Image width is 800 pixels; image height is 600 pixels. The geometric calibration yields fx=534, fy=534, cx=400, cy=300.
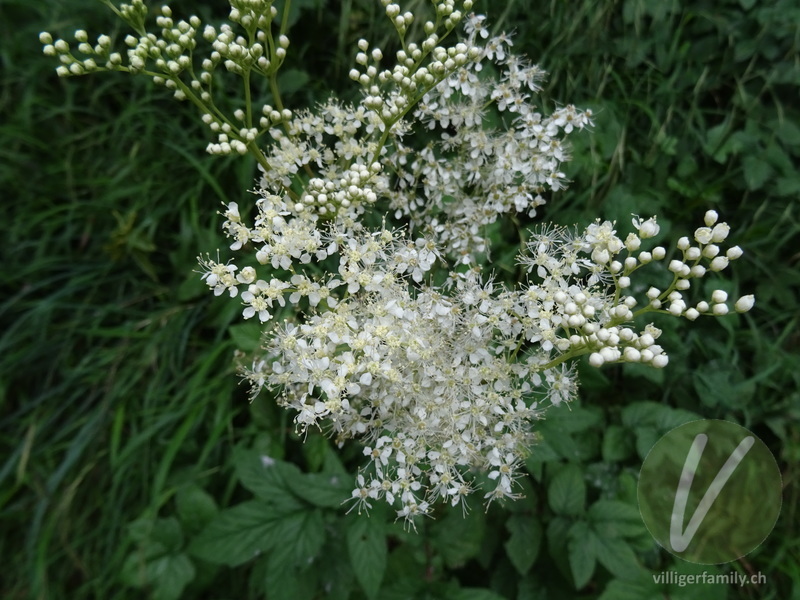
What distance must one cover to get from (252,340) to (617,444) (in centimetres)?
154

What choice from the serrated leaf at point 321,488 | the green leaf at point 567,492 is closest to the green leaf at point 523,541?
the green leaf at point 567,492

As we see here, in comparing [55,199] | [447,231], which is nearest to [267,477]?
[447,231]

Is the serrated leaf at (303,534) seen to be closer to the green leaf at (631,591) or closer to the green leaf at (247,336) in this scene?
the green leaf at (247,336)

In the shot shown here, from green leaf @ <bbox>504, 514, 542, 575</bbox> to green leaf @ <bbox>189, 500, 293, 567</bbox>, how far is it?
83 cm

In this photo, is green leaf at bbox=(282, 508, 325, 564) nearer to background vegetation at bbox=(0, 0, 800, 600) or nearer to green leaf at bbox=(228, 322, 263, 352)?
background vegetation at bbox=(0, 0, 800, 600)

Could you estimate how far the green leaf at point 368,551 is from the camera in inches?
68.1

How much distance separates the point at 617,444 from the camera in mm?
2213

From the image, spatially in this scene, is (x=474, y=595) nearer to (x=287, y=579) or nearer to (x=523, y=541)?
(x=523, y=541)

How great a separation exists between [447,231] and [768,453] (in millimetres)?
1800

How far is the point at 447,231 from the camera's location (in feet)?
5.46

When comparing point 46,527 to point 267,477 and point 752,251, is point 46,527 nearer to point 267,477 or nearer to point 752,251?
point 267,477

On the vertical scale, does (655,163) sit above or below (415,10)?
below

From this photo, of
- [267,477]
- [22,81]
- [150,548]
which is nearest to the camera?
[267,477]

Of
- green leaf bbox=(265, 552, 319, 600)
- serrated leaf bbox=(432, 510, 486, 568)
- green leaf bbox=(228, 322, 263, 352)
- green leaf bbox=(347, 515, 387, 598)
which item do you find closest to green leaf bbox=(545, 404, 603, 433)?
serrated leaf bbox=(432, 510, 486, 568)
